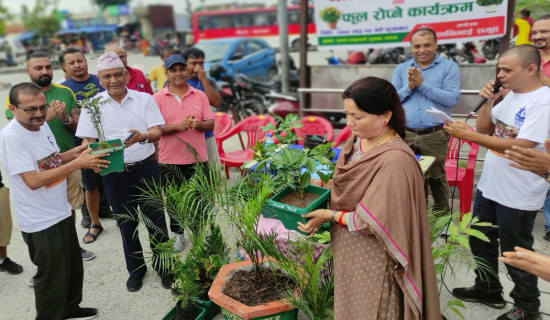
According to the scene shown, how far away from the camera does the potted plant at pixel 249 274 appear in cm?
222

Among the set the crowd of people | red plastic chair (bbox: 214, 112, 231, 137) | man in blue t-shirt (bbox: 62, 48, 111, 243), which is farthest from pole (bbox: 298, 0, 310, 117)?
man in blue t-shirt (bbox: 62, 48, 111, 243)

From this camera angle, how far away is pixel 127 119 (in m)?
2.87

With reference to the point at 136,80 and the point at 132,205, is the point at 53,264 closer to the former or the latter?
the point at 132,205

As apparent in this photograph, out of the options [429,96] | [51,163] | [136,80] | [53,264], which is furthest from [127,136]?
[429,96]

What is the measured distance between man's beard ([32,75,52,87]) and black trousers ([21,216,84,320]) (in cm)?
146

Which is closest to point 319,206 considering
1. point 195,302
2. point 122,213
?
point 195,302

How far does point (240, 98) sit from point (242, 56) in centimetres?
375

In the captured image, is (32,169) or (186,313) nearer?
(32,169)

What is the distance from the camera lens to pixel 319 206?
6.69 ft

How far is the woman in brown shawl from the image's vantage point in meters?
1.69

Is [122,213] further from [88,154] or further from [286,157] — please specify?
[286,157]

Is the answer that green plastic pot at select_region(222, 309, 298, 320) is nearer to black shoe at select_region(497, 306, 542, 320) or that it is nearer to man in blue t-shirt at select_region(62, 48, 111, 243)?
black shoe at select_region(497, 306, 542, 320)

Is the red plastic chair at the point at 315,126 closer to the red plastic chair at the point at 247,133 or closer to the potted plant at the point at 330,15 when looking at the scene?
the red plastic chair at the point at 247,133

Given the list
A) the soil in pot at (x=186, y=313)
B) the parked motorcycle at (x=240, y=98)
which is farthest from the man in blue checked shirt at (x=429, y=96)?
the parked motorcycle at (x=240, y=98)
